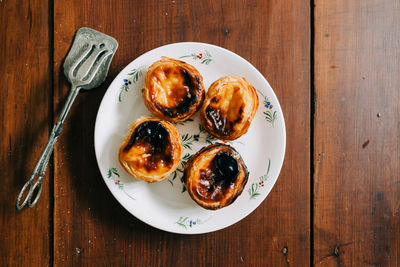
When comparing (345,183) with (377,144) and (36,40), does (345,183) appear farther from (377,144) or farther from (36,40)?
(36,40)

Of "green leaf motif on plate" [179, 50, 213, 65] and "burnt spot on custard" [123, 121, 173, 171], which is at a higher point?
"green leaf motif on plate" [179, 50, 213, 65]

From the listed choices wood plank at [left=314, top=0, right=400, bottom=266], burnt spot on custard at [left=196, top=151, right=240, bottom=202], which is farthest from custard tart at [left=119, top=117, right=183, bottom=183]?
wood plank at [left=314, top=0, right=400, bottom=266]

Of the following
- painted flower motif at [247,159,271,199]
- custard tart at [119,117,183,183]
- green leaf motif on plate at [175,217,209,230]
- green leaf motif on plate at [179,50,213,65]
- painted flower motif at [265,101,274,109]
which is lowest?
green leaf motif on plate at [175,217,209,230]

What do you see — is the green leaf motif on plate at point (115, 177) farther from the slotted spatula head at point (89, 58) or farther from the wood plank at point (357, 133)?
the wood plank at point (357, 133)

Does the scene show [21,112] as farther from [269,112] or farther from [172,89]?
[269,112]

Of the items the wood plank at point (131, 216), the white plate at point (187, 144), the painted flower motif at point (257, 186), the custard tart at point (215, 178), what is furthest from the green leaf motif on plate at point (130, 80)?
the painted flower motif at point (257, 186)

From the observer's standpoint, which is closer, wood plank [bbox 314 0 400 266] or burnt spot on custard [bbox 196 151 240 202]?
burnt spot on custard [bbox 196 151 240 202]

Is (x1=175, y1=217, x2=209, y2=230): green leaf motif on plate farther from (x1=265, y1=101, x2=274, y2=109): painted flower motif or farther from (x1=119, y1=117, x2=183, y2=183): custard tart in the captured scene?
(x1=265, y1=101, x2=274, y2=109): painted flower motif

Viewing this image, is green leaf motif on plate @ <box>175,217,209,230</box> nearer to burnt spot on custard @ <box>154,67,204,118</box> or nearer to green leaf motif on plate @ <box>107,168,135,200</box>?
green leaf motif on plate @ <box>107,168,135,200</box>
